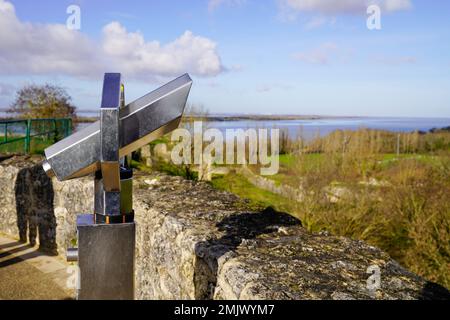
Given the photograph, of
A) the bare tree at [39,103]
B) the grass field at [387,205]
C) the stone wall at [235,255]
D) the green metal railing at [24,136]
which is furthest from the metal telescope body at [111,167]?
the bare tree at [39,103]

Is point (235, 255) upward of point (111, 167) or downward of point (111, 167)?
downward

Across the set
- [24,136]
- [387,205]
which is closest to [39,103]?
[24,136]

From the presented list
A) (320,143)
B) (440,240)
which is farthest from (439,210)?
(320,143)

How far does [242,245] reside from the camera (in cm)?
287

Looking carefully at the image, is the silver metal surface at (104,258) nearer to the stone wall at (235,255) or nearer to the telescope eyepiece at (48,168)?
the telescope eyepiece at (48,168)

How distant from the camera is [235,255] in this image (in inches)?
104

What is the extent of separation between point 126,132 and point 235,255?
1.34 m

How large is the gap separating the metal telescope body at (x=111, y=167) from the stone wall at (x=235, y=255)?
804 millimetres

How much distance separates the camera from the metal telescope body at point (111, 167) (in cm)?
157

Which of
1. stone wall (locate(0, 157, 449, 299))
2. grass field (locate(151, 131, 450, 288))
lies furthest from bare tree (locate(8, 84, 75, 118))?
stone wall (locate(0, 157, 449, 299))

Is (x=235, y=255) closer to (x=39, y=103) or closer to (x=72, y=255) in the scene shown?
(x=72, y=255)

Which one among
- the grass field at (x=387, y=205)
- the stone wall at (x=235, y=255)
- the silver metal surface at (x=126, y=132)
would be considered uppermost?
the silver metal surface at (x=126, y=132)
